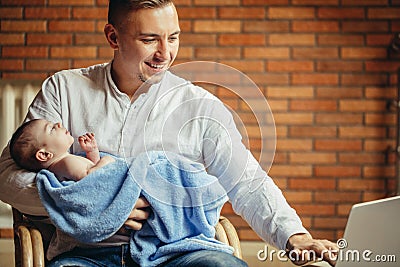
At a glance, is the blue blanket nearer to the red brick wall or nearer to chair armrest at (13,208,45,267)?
chair armrest at (13,208,45,267)

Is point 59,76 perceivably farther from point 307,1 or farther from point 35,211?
point 307,1

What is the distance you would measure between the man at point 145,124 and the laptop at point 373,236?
1.09 ft

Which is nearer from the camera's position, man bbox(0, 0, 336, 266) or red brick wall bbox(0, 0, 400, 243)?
man bbox(0, 0, 336, 266)

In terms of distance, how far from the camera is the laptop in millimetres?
1121

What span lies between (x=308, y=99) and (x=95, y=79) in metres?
2.04

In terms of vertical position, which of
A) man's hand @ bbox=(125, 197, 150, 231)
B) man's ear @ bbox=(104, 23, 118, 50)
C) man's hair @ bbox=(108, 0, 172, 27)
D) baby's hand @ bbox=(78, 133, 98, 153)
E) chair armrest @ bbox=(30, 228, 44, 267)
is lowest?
chair armrest @ bbox=(30, 228, 44, 267)

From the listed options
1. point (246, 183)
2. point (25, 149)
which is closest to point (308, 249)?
point (246, 183)

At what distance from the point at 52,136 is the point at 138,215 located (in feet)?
0.94

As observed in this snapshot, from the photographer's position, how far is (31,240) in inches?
63.2

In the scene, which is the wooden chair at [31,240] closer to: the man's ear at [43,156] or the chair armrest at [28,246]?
the chair armrest at [28,246]

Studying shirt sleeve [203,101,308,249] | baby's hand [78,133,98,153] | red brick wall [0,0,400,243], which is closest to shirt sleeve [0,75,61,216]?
baby's hand [78,133,98,153]

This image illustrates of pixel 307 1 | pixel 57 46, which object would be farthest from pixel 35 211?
pixel 307 1

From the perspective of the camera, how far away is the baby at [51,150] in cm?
165

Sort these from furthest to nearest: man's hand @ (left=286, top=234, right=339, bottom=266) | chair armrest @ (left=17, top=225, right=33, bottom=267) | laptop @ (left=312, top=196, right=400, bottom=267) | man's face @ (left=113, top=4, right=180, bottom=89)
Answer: man's face @ (left=113, top=4, right=180, bottom=89) → chair armrest @ (left=17, top=225, right=33, bottom=267) → man's hand @ (left=286, top=234, right=339, bottom=266) → laptop @ (left=312, top=196, right=400, bottom=267)
